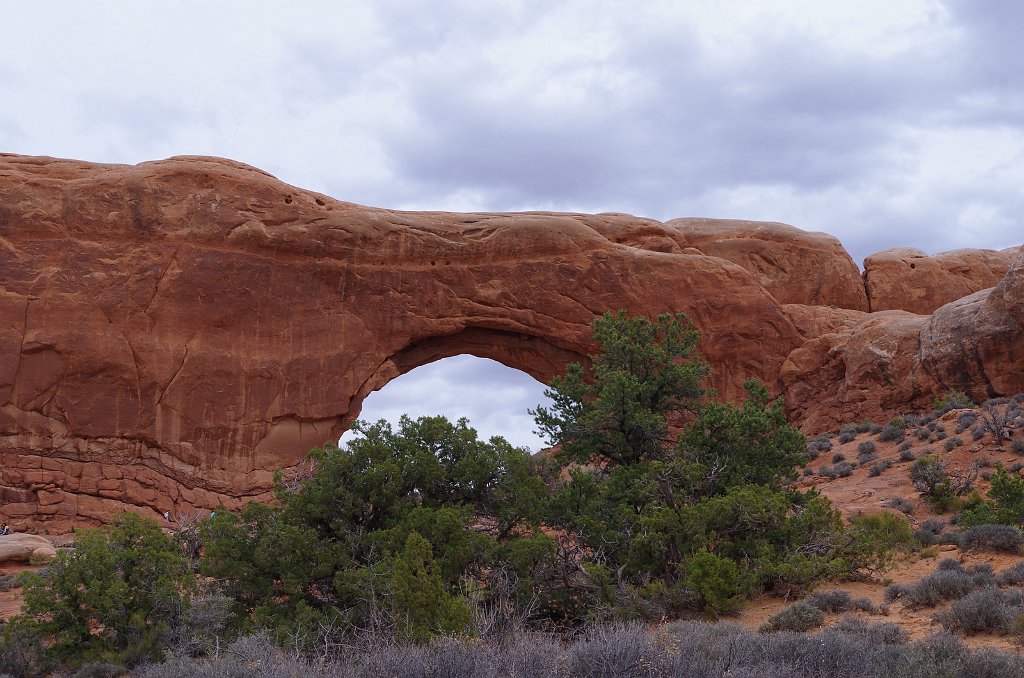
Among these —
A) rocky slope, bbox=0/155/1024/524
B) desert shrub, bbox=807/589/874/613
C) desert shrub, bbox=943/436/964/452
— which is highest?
rocky slope, bbox=0/155/1024/524

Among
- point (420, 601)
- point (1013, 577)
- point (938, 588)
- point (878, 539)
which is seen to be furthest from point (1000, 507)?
point (420, 601)

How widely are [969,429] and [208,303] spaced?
709 inches

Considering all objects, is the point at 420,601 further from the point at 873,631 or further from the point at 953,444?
the point at 953,444

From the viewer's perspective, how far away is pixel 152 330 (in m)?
21.8

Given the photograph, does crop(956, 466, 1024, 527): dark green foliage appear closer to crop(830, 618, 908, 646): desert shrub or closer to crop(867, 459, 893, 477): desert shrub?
crop(867, 459, 893, 477): desert shrub

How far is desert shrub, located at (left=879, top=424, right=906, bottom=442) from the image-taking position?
2081 cm

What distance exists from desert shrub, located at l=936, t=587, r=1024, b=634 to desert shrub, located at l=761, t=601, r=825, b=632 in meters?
1.16

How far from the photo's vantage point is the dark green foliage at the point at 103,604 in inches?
380

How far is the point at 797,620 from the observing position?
29.9 ft

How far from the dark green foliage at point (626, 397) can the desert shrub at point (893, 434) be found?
8.59 metres

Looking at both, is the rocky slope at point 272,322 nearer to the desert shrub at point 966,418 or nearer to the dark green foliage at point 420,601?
the desert shrub at point 966,418

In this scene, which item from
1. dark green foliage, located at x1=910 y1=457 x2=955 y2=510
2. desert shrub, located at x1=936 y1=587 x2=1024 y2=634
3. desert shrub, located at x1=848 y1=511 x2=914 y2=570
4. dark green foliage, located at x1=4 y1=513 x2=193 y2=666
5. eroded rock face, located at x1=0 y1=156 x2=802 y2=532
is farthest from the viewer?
eroded rock face, located at x1=0 y1=156 x2=802 y2=532

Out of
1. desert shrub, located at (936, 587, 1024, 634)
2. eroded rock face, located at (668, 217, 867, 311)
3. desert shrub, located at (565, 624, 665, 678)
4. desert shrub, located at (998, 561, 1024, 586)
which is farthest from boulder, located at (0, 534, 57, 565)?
eroded rock face, located at (668, 217, 867, 311)

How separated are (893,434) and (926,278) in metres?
14.5
